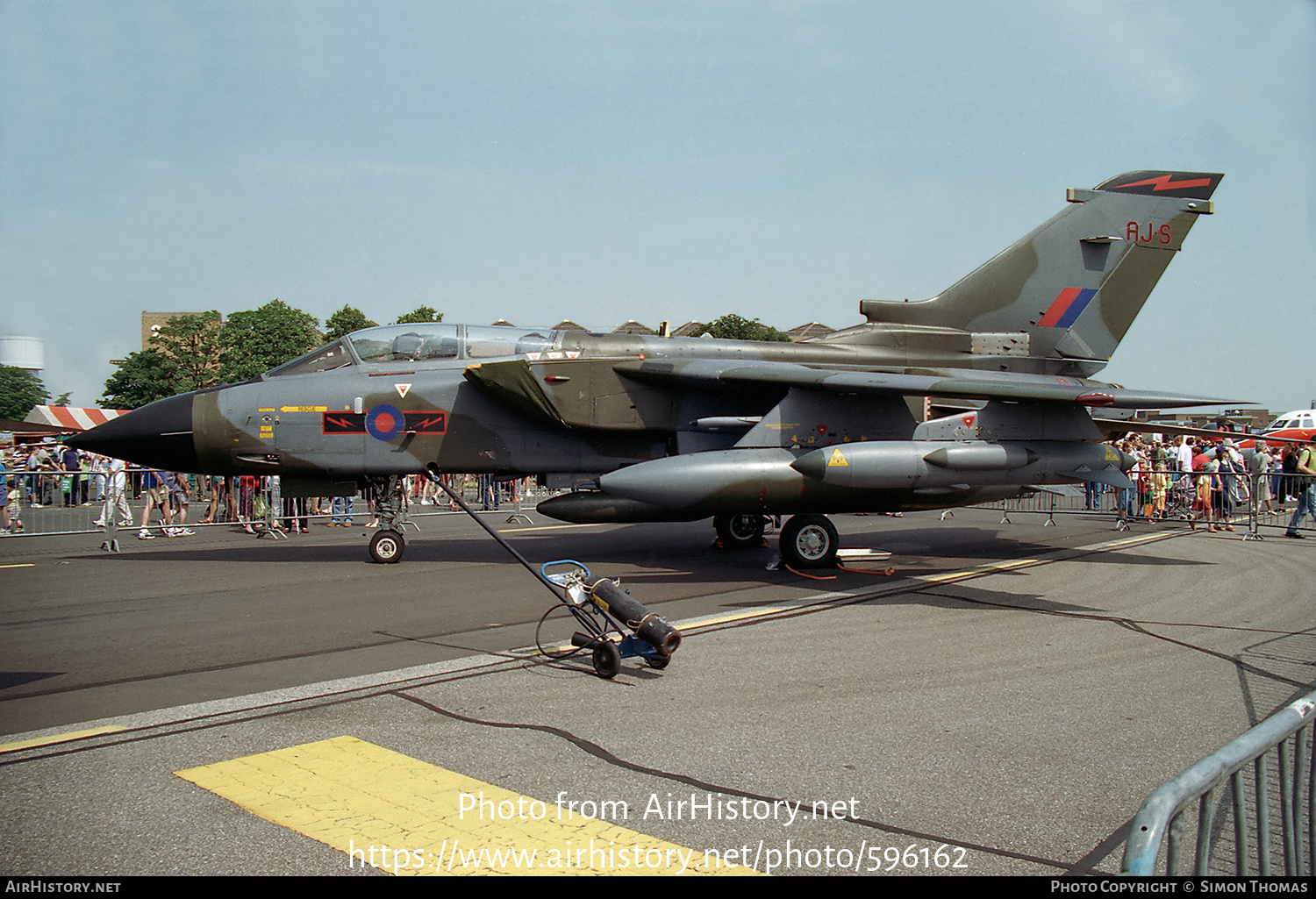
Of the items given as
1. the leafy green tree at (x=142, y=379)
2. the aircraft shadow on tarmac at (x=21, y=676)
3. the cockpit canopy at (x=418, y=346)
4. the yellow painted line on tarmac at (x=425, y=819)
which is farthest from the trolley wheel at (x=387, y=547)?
the leafy green tree at (x=142, y=379)

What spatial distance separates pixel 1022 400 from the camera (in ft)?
32.9

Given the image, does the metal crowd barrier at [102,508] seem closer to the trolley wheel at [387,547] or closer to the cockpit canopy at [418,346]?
the trolley wheel at [387,547]

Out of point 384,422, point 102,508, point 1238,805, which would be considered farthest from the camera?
point 102,508

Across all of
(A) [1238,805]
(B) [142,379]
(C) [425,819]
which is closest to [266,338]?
(B) [142,379]

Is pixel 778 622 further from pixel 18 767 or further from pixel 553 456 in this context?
pixel 18 767

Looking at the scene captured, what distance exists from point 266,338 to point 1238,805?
5855 centimetres

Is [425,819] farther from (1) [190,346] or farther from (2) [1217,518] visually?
(1) [190,346]

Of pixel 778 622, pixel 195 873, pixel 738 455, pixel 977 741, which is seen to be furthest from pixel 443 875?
pixel 738 455

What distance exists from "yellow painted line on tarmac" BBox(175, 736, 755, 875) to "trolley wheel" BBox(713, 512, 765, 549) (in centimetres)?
915

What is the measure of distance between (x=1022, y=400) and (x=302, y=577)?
28.8 feet

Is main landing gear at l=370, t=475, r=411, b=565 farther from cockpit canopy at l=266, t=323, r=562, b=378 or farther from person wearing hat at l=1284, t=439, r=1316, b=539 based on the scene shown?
person wearing hat at l=1284, t=439, r=1316, b=539

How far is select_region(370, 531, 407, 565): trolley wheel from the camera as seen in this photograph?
38.4ft

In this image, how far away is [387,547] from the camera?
1179cm

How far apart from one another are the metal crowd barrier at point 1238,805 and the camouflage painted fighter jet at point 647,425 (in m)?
6.65
